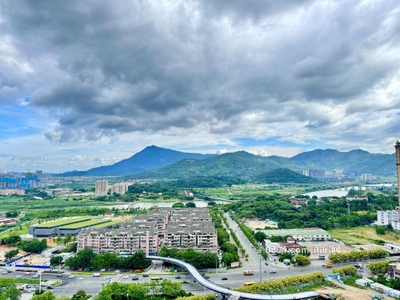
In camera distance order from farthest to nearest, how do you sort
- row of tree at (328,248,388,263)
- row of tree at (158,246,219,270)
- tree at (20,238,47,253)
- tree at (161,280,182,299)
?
1. tree at (20,238,47,253)
2. row of tree at (328,248,388,263)
3. row of tree at (158,246,219,270)
4. tree at (161,280,182,299)

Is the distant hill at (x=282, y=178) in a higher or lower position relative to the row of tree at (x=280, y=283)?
higher

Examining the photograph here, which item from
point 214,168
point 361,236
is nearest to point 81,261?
point 361,236

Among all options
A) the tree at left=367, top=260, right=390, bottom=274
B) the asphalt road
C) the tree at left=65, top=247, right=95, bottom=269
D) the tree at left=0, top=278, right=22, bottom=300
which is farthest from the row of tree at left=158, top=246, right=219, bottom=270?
the tree at left=0, top=278, right=22, bottom=300

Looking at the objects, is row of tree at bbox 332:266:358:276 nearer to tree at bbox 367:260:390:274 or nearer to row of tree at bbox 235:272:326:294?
tree at bbox 367:260:390:274

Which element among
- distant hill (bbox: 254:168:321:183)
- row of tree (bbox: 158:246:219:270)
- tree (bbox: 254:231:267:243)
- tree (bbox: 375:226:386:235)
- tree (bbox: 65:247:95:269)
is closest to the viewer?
row of tree (bbox: 158:246:219:270)

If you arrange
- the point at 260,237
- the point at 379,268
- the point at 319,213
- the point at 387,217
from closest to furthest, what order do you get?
the point at 379,268 → the point at 260,237 → the point at 387,217 → the point at 319,213

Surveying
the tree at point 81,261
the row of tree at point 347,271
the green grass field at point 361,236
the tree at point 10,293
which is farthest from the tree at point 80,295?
the green grass field at point 361,236

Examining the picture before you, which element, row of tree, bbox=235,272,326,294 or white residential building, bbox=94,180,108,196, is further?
white residential building, bbox=94,180,108,196

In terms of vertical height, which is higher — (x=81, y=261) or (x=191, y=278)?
(x=81, y=261)

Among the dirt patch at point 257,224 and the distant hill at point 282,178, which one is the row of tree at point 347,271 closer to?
the dirt patch at point 257,224

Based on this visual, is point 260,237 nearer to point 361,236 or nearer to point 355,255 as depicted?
point 355,255

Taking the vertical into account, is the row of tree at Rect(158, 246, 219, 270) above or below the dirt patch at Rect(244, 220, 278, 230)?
above
